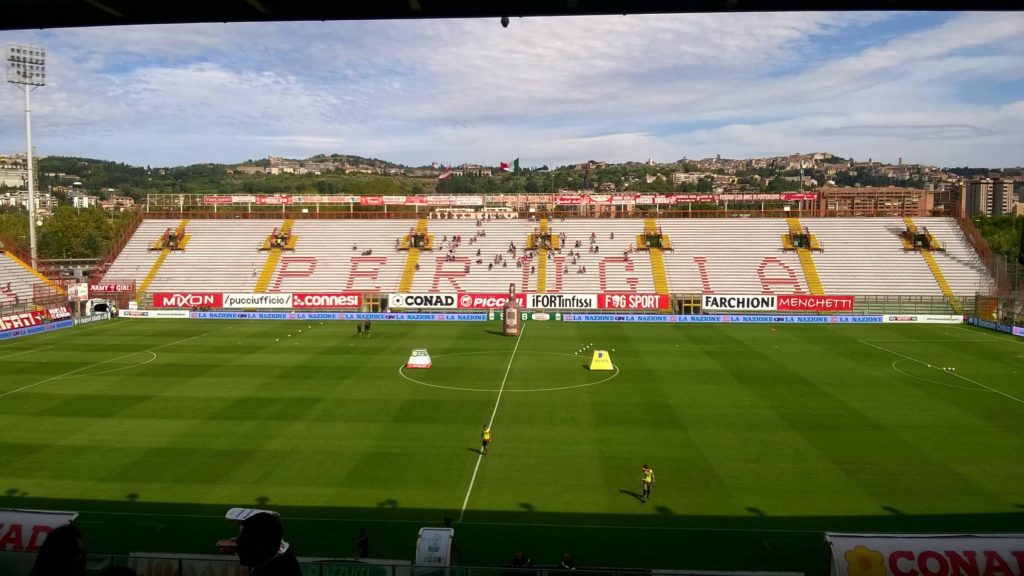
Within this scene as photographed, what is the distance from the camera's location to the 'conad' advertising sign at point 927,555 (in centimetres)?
1194

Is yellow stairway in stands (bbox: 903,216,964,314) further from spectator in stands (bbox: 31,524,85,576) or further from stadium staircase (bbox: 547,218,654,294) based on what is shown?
spectator in stands (bbox: 31,524,85,576)

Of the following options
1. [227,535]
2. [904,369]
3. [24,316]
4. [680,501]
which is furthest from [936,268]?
[24,316]

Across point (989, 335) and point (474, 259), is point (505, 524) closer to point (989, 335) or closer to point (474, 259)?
point (989, 335)

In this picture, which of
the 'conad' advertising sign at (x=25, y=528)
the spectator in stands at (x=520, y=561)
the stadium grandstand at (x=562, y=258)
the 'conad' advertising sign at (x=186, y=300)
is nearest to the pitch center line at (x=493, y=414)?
the spectator in stands at (x=520, y=561)

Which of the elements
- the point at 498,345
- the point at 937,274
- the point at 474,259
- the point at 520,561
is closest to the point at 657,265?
the point at 474,259

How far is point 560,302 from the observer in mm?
57938

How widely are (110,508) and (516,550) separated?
1108 centimetres

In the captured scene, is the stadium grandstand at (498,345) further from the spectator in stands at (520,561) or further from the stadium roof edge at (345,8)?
the stadium roof edge at (345,8)

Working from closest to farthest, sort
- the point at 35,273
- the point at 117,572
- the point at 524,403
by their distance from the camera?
the point at 117,572 → the point at 524,403 → the point at 35,273

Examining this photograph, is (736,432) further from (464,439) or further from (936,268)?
(936,268)

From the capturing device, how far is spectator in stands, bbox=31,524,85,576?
4.29 metres

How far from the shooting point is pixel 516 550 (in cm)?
1662

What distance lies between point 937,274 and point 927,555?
58059 millimetres

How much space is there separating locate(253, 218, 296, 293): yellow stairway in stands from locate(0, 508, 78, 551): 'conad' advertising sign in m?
52.8
